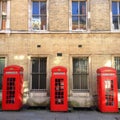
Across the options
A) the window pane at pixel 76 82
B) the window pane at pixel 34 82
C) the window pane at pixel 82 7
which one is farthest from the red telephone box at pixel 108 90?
the window pane at pixel 82 7

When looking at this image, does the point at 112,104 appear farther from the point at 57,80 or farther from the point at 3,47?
the point at 3,47

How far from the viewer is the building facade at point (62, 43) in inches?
515

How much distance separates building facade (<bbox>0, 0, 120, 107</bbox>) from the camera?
1307 centimetres

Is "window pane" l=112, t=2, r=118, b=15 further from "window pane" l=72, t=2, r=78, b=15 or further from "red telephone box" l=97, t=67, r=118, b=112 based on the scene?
"red telephone box" l=97, t=67, r=118, b=112

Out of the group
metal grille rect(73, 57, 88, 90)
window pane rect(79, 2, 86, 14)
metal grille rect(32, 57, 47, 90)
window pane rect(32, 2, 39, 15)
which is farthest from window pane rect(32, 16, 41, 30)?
metal grille rect(73, 57, 88, 90)

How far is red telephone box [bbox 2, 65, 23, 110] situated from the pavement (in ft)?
1.30

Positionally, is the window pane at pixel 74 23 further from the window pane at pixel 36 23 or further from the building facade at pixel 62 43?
the window pane at pixel 36 23

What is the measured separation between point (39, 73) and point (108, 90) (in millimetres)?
3834

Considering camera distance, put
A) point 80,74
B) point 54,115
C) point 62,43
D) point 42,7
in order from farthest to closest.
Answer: point 42,7 → point 80,74 → point 62,43 → point 54,115

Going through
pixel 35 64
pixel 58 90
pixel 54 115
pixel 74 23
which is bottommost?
pixel 54 115

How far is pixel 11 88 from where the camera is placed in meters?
12.0

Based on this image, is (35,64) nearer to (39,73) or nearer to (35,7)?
(39,73)

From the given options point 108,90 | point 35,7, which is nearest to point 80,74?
point 108,90

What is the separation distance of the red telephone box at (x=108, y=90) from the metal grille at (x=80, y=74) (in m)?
1.51
